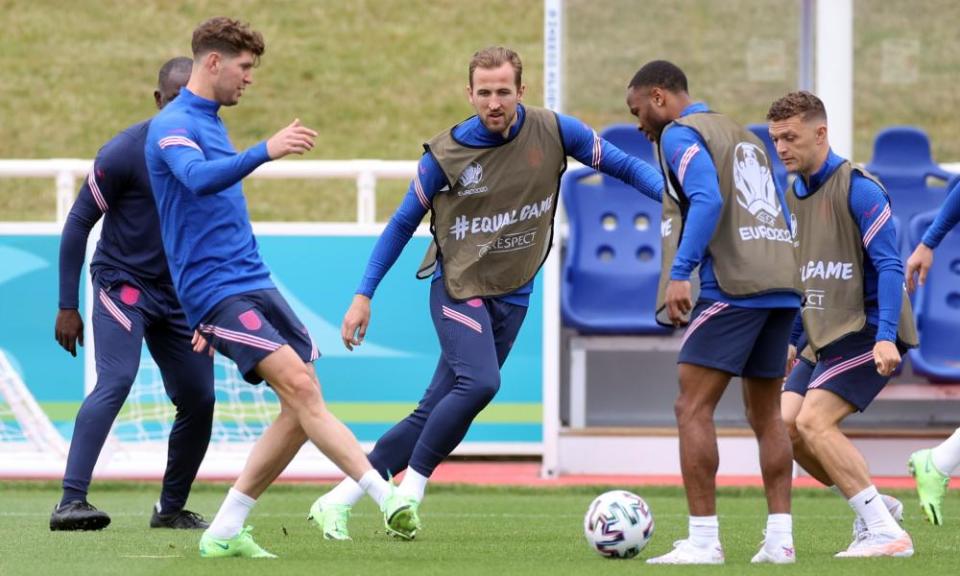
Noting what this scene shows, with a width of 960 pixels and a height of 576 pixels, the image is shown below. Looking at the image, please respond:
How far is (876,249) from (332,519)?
2651mm

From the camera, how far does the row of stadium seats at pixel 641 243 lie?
11445mm

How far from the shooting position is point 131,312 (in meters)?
7.78

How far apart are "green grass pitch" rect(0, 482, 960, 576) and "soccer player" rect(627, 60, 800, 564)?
0.27 m

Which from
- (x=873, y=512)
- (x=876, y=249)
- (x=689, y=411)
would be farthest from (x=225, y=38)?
(x=873, y=512)

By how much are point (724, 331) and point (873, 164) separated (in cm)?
619

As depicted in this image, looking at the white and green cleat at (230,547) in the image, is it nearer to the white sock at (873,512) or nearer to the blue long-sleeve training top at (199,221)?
the blue long-sleeve training top at (199,221)

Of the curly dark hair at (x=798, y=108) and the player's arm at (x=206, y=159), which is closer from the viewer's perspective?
the player's arm at (x=206, y=159)

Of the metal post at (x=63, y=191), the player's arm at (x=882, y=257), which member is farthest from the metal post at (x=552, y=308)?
the player's arm at (x=882, y=257)

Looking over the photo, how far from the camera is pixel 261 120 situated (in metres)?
23.3

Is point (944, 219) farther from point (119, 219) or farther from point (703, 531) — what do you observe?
point (119, 219)

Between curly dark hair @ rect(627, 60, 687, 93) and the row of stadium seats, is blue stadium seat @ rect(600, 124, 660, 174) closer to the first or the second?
the row of stadium seats

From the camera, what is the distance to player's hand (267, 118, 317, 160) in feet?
18.9

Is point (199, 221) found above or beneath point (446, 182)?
beneath

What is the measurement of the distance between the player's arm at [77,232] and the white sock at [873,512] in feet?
12.2
